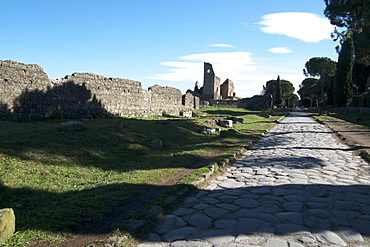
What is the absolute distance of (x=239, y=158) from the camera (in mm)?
9016

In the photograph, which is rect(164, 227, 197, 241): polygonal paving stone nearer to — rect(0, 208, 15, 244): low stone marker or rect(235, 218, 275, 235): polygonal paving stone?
rect(235, 218, 275, 235): polygonal paving stone

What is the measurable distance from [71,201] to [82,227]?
3.37ft

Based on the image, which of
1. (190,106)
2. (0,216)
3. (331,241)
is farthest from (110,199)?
(190,106)

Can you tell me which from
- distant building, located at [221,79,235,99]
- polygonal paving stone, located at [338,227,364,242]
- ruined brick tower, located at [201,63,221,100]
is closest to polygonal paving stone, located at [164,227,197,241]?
polygonal paving stone, located at [338,227,364,242]

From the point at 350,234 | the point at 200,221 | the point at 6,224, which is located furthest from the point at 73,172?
the point at 350,234

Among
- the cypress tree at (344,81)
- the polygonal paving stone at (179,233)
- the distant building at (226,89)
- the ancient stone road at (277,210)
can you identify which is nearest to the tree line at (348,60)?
the cypress tree at (344,81)

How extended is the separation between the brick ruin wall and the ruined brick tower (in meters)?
32.9

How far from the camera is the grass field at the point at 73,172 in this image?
12.9ft

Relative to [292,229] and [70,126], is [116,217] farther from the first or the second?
[70,126]

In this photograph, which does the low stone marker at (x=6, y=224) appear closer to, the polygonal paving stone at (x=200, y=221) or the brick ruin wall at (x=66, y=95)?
the polygonal paving stone at (x=200, y=221)

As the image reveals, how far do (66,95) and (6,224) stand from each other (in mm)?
10592

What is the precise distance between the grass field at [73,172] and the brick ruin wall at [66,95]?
2.16 meters

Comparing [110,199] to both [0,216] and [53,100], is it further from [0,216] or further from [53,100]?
[53,100]

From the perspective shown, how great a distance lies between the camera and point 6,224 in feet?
10.7
